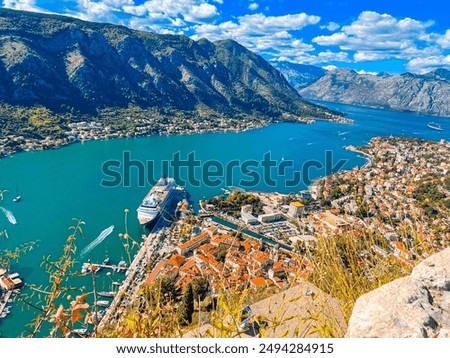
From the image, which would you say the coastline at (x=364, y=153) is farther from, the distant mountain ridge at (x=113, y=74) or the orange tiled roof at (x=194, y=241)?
the distant mountain ridge at (x=113, y=74)

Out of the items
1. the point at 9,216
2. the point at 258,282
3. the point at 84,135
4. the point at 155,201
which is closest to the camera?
the point at 258,282

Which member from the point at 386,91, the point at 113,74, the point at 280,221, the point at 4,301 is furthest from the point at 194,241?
the point at 386,91

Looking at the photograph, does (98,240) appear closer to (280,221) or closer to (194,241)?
(194,241)

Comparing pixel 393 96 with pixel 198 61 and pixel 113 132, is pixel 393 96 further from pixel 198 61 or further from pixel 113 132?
pixel 113 132

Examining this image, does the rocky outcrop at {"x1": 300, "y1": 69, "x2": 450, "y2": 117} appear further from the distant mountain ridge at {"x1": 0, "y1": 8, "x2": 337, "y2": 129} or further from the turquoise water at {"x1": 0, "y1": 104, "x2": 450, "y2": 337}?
the turquoise water at {"x1": 0, "y1": 104, "x2": 450, "y2": 337}
